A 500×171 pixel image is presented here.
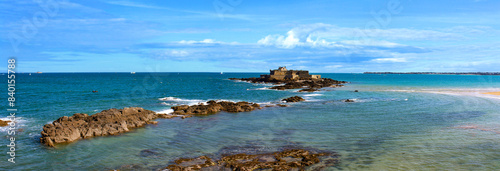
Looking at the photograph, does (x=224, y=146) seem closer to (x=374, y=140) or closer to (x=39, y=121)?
(x=374, y=140)

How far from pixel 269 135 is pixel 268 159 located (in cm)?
540

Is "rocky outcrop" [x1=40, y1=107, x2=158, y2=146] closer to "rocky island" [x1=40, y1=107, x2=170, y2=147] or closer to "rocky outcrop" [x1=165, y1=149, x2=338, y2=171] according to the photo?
"rocky island" [x1=40, y1=107, x2=170, y2=147]

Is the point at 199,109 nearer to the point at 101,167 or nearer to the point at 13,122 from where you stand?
the point at 13,122

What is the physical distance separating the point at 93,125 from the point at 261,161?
1289cm

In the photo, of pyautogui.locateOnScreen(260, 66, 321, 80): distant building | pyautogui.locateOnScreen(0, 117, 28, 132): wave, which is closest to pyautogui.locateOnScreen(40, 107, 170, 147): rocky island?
pyautogui.locateOnScreen(0, 117, 28, 132): wave

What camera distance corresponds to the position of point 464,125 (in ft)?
75.0

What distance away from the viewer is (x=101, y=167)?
13.6m

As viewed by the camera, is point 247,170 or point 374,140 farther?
point 374,140

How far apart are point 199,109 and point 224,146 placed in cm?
1456

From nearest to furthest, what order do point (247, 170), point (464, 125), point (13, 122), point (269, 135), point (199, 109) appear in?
1. point (247, 170)
2. point (269, 135)
3. point (464, 125)
4. point (13, 122)
5. point (199, 109)

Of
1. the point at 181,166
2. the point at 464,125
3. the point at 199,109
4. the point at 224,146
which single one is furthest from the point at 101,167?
the point at 464,125

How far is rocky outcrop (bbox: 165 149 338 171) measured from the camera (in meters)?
13.4

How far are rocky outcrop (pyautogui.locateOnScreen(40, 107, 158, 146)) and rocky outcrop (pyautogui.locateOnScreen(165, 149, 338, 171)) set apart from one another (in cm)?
853

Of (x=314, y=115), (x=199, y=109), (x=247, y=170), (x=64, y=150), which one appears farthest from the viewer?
(x=199, y=109)
